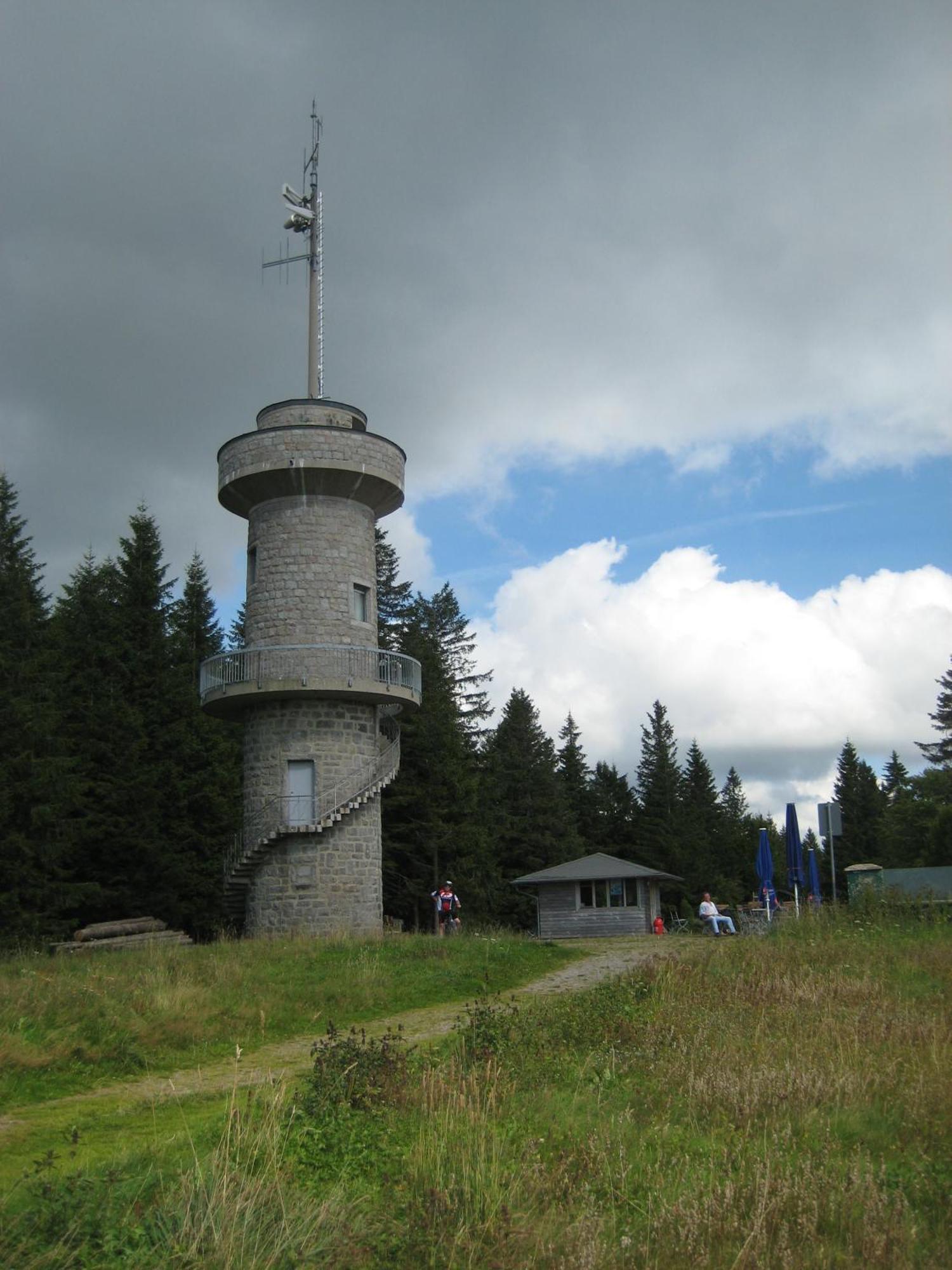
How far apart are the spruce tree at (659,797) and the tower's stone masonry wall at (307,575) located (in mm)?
38900

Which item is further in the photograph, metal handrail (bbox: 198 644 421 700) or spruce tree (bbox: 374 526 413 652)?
spruce tree (bbox: 374 526 413 652)

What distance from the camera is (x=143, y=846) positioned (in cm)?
3158

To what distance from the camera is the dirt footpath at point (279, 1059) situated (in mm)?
9391

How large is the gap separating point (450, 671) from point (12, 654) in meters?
24.9

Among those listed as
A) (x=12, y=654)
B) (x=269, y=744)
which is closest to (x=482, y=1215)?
(x=269, y=744)

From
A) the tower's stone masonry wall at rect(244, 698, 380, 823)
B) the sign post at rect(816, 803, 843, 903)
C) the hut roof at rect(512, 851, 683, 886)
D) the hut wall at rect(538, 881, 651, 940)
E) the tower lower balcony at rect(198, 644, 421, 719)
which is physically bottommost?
the hut wall at rect(538, 881, 651, 940)

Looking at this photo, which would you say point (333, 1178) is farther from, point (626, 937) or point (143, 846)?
point (143, 846)

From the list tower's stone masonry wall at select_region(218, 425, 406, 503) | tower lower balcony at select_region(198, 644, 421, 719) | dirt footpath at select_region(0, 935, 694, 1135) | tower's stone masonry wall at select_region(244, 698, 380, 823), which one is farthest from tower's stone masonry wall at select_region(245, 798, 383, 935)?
tower's stone masonry wall at select_region(218, 425, 406, 503)

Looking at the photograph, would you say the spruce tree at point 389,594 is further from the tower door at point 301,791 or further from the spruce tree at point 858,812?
the spruce tree at point 858,812

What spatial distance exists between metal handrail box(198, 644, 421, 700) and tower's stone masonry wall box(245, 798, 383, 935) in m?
3.12

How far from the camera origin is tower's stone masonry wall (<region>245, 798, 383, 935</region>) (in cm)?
2403

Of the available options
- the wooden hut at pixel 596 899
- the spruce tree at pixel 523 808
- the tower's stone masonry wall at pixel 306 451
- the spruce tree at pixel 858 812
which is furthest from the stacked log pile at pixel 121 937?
the spruce tree at pixel 858 812

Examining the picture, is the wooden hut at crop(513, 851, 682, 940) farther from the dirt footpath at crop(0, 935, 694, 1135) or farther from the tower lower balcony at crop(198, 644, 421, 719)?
the dirt footpath at crop(0, 935, 694, 1135)

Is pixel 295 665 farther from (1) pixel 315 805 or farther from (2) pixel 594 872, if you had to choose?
(2) pixel 594 872
